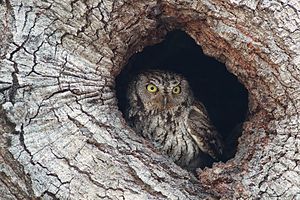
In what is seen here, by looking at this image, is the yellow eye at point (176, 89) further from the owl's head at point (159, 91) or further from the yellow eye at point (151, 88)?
the yellow eye at point (151, 88)

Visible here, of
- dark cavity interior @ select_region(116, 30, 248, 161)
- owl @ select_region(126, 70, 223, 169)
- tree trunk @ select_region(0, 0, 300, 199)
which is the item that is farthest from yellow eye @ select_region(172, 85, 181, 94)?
tree trunk @ select_region(0, 0, 300, 199)

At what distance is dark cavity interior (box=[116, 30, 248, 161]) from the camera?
411 cm

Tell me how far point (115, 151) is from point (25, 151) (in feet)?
1.41

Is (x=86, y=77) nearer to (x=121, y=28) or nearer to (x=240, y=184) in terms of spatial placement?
(x=121, y=28)

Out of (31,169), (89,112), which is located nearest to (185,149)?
(89,112)

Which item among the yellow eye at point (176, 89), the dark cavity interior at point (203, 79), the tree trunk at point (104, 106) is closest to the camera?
the tree trunk at point (104, 106)

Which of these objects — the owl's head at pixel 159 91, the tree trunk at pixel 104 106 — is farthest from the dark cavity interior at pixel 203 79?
the tree trunk at pixel 104 106

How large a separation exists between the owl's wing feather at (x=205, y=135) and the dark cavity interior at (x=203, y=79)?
0.14 meters

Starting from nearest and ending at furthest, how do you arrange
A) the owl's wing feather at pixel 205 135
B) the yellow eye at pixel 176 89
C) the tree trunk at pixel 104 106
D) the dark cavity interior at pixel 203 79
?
the tree trunk at pixel 104 106
the owl's wing feather at pixel 205 135
the yellow eye at pixel 176 89
the dark cavity interior at pixel 203 79

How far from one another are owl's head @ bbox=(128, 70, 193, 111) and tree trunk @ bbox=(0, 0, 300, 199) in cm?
94

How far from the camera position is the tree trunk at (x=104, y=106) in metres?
2.68

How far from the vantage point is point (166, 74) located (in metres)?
3.96

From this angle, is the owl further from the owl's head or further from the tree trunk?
the tree trunk

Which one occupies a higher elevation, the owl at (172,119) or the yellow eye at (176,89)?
the yellow eye at (176,89)
